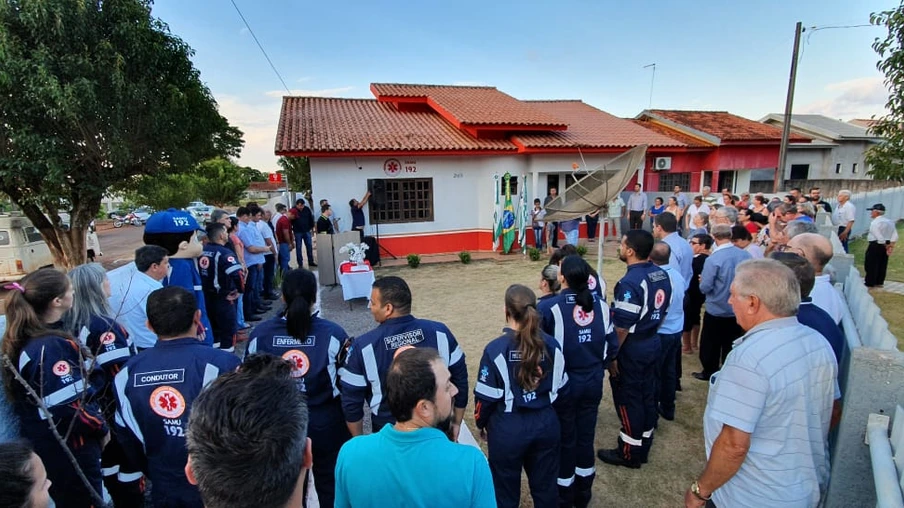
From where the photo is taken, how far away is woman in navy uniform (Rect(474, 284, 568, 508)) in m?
2.37

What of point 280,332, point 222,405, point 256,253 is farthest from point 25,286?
point 256,253

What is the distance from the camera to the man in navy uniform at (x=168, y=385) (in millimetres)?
2002

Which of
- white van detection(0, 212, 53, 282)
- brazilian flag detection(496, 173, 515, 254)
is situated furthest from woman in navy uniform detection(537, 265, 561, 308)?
white van detection(0, 212, 53, 282)

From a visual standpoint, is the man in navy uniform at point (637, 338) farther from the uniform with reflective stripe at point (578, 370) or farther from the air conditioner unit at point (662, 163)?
the air conditioner unit at point (662, 163)

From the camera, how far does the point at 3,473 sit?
1.08m

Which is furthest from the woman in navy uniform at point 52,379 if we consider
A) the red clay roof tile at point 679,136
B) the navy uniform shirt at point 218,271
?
the red clay roof tile at point 679,136

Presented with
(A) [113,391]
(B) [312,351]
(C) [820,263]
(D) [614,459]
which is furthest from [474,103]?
(A) [113,391]

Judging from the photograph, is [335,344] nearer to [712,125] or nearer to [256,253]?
[256,253]

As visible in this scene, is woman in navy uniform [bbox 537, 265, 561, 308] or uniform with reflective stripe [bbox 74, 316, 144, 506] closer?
uniform with reflective stripe [bbox 74, 316, 144, 506]

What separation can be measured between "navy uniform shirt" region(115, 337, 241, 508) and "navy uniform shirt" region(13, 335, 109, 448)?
0.29 meters

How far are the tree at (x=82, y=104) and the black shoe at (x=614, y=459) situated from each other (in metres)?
10.6

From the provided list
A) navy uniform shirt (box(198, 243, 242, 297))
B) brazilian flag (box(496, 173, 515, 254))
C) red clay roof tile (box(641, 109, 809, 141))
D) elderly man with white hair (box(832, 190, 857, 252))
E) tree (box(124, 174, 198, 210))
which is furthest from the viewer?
tree (box(124, 174, 198, 210))

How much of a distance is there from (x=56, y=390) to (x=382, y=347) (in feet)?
5.50

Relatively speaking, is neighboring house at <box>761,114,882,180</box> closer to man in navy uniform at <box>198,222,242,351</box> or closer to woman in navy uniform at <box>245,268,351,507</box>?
man in navy uniform at <box>198,222,242,351</box>
